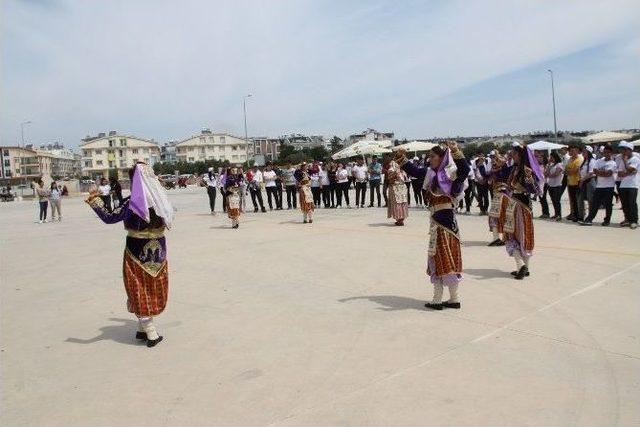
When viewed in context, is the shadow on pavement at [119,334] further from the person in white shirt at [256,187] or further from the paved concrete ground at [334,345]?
the person in white shirt at [256,187]

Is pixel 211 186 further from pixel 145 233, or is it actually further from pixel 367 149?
pixel 145 233

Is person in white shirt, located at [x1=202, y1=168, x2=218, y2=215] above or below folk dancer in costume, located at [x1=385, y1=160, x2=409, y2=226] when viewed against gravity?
above

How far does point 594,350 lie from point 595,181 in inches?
368

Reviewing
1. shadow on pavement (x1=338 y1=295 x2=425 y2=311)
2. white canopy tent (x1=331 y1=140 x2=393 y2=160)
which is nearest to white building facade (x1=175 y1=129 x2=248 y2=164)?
white canopy tent (x1=331 y1=140 x2=393 y2=160)

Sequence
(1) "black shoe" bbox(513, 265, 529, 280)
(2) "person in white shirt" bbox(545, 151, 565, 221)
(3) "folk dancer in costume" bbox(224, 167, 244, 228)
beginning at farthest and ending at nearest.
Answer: (3) "folk dancer in costume" bbox(224, 167, 244, 228) → (2) "person in white shirt" bbox(545, 151, 565, 221) → (1) "black shoe" bbox(513, 265, 529, 280)

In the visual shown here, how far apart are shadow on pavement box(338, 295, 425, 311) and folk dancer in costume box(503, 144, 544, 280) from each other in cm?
190

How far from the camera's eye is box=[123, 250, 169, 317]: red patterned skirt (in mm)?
5555

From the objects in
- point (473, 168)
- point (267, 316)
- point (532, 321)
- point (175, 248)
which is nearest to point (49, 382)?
point (267, 316)

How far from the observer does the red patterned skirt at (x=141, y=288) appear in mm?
5555

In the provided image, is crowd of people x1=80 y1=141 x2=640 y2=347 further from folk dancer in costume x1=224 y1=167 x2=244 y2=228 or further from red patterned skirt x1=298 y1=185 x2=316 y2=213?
folk dancer in costume x1=224 y1=167 x2=244 y2=228

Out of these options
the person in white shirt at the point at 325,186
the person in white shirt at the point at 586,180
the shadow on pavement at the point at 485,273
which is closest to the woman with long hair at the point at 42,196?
the person in white shirt at the point at 325,186

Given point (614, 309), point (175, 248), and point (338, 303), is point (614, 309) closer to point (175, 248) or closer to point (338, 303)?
point (338, 303)

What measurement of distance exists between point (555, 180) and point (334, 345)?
10.9 meters

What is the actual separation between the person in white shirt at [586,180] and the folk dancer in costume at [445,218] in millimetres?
8325
